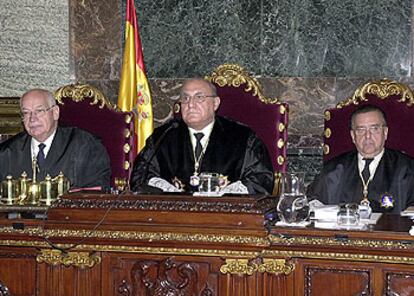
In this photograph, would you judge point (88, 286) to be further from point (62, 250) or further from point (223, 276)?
point (223, 276)

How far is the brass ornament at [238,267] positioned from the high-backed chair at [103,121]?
193 centimetres

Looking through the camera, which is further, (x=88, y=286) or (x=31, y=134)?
(x=31, y=134)

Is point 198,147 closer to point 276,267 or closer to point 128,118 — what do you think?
point 128,118

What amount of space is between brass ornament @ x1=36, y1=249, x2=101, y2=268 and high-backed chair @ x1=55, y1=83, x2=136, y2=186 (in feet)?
5.30

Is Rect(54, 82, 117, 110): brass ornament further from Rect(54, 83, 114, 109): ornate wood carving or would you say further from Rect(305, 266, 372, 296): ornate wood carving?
Rect(305, 266, 372, 296): ornate wood carving

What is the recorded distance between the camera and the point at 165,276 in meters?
3.20

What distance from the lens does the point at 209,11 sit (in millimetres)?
5902

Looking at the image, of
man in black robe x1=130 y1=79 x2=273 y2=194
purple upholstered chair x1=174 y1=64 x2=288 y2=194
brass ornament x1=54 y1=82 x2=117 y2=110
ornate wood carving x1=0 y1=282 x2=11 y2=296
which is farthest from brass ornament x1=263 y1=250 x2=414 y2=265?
brass ornament x1=54 y1=82 x2=117 y2=110

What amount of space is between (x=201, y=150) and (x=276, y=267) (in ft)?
6.04

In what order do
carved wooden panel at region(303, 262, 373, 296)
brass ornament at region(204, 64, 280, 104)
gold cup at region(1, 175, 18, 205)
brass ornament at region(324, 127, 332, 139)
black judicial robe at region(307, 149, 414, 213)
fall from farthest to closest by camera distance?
1. brass ornament at region(204, 64, 280, 104)
2. brass ornament at region(324, 127, 332, 139)
3. black judicial robe at region(307, 149, 414, 213)
4. gold cup at region(1, 175, 18, 205)
5. carved wooden panel at region(303, 262, 373, 296)

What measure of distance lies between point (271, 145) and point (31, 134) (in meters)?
1.49

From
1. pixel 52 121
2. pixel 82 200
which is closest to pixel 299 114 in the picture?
pixel 52 121

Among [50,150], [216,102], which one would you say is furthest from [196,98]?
[50,150]

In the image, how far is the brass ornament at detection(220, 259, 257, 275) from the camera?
10.2 feet
